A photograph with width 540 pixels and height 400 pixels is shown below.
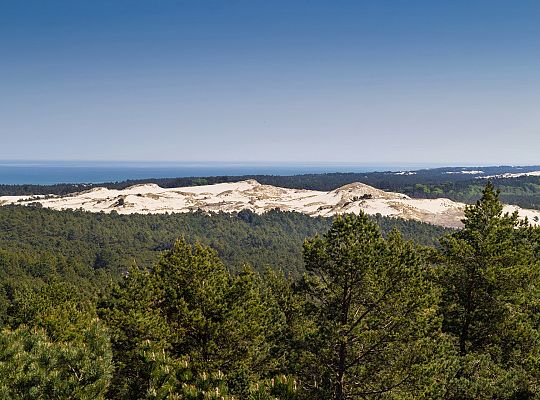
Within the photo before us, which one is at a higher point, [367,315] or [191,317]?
[367,315]

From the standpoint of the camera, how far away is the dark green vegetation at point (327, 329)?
13.4m

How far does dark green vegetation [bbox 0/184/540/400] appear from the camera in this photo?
1338cm

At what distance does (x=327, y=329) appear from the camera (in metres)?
16.4

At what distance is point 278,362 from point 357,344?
6.94 m

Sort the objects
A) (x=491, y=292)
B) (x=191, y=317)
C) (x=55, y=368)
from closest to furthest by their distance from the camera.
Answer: (x=55, y=368)
(x=491, y=292)
(x=191, y=317)

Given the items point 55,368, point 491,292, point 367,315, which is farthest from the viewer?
point 491,292

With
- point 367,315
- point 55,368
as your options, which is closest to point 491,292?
point 367,315

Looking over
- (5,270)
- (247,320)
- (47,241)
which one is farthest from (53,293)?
(47,241)

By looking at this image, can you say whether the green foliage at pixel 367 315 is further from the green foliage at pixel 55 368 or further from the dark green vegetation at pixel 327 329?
the green foliage at pixel 55 368

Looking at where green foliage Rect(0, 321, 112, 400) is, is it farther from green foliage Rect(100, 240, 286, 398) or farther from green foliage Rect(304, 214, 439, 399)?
green foliage Rect(304, 214, 439, 399)

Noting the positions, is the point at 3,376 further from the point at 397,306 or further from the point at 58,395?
the point at 397,306

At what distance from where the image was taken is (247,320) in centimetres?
2211

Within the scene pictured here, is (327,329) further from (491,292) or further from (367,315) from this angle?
(491,292)

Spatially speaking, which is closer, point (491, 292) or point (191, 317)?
point (491, 292)
